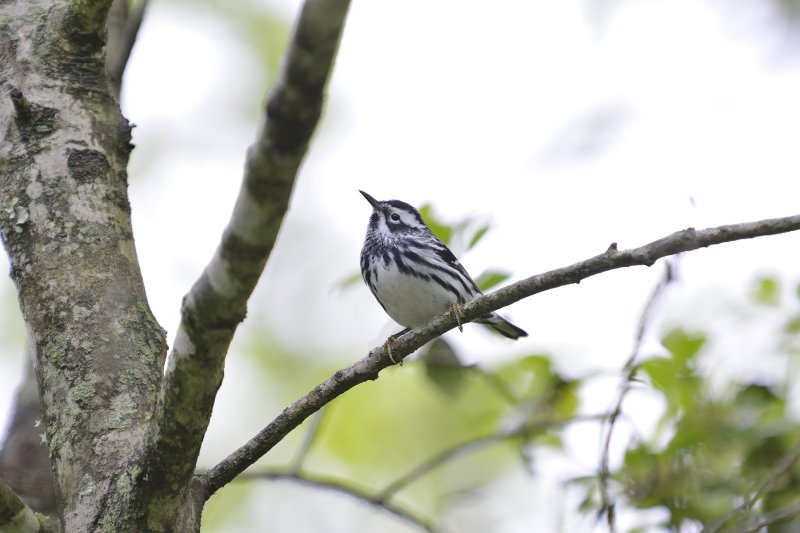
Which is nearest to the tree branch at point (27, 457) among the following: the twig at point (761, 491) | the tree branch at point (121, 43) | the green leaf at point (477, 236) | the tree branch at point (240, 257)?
the tree branch at point (121, 43)

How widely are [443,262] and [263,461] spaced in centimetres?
533

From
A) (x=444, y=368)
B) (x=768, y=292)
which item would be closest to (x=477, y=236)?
(x=444, y=368)

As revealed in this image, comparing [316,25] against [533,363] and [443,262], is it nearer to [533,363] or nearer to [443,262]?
[533,363]

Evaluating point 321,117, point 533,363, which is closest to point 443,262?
point 533,363

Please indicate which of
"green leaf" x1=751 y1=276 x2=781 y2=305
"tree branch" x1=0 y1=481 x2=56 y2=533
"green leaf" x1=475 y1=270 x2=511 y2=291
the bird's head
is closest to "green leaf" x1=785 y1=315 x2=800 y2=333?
"green leaf" x1=751 y1=276 x2=781 y2=305

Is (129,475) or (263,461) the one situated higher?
(263,461)

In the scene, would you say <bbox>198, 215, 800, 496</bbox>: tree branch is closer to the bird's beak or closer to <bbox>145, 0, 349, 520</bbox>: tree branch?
<bbox>145, 0, 349, 520</bbox>: tree branch

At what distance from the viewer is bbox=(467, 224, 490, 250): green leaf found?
4.22 m

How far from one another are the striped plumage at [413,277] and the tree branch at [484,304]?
7.99 feet

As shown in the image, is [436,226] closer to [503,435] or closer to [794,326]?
[503,435]

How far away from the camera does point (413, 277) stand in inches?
223

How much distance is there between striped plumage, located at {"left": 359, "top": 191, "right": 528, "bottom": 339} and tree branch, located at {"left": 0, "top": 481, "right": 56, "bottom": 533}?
3.27 metres

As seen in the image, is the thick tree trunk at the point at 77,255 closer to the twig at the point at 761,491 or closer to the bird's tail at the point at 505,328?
the twig at the point at 761,491

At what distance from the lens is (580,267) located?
95.0 inches
